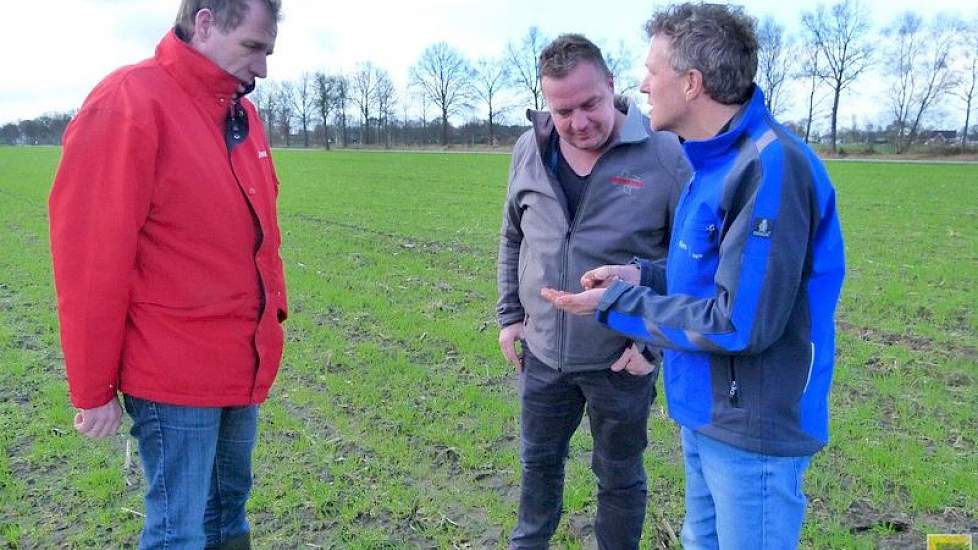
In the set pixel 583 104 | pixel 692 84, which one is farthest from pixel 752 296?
pixel 583 104

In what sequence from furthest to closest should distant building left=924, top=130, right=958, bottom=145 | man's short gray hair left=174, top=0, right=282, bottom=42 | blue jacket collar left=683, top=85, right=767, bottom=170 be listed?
distant building left=924, top=130, right=958, bottom=145 → man's short gray hair left=174, top=0, right=282, bottom=42 → blue jacket collar left=683, top=85, right=767, bottom=170

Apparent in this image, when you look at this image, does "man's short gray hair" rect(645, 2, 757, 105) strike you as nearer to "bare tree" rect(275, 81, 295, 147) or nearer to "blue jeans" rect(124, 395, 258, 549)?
"blue jeans" rect(124, 395, 258, 549)

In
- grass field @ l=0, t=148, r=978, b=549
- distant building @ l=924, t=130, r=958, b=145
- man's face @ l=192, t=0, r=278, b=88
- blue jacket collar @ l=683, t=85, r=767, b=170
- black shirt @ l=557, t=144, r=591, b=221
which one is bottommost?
grass field @ l=0, t=148, r=978, b=549

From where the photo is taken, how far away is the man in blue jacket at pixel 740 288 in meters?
1.85

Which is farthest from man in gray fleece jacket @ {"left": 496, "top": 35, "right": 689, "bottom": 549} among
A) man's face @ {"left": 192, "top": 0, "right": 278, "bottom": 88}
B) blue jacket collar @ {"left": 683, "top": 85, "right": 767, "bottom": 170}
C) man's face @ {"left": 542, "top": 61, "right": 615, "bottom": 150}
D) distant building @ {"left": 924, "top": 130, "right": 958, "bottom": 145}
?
distant building @ {"left": 924, "top": 130, "right": 958, "bottom": 145}

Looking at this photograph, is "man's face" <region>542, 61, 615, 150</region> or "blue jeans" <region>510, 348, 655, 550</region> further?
"blue jeans" <region>510, 348, 655, 550</region>

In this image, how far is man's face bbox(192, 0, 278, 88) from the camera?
7.57 ft

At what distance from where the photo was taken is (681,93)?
204 cm

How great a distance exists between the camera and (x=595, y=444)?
3.02 m

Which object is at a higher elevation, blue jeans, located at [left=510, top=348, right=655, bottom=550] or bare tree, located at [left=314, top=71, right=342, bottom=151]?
bare tree, located at [left=314, top=71, right=342, bottom=151]

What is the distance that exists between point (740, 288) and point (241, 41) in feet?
5.81

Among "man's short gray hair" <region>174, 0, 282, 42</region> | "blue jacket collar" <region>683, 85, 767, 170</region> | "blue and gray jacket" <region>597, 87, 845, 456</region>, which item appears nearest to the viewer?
"blue and gray jacket" <region>597, 87, 845, 456</region>

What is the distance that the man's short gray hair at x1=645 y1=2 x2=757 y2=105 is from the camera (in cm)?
193

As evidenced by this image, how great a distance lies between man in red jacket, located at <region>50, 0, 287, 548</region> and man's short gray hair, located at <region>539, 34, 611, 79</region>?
1.04m
